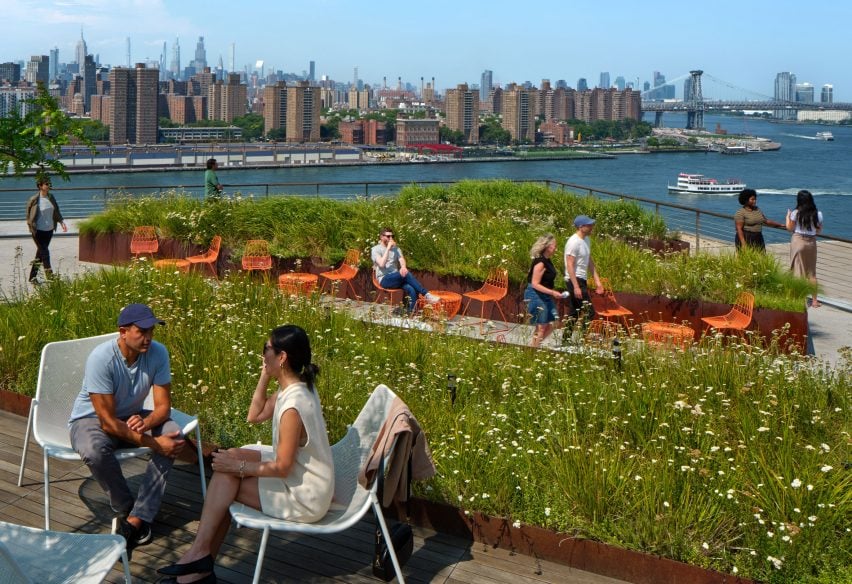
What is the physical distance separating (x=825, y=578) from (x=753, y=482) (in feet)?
2.10

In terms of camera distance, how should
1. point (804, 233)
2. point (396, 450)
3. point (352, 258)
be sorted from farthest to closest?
point (352, 258) → point (804, 233) → point (396, 450)

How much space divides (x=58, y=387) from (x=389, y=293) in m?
5.96

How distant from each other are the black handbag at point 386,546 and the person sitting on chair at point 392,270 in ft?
18.7

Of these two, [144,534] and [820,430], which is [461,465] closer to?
[144,534]

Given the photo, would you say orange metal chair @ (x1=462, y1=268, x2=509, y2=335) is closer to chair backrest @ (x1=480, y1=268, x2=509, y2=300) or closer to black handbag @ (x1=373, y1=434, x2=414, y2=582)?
chair backrest @ (x1=480, y1=268, x2=509, y2=300)

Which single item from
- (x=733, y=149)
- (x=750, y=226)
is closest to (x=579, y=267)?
(x=750, y=226)

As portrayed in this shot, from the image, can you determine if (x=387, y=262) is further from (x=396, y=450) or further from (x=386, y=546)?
(x=386, y=546)

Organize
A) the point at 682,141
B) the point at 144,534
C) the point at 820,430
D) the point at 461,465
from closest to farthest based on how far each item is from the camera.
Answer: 1. the point at 144,534
2. the point at 461,465
3. the point at 820,430
4. the point at 682,141

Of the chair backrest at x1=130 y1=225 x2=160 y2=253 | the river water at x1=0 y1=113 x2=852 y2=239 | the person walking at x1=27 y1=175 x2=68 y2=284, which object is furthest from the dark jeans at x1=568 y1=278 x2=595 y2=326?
the river water at x1=0 y1=113 x2=852 y2=239

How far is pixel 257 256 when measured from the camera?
1134 centimetres

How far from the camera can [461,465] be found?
4.91m

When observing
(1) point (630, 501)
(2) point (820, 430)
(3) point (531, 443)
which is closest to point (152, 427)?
(3) point (531, 443)

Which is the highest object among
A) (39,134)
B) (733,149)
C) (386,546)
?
(733,149)

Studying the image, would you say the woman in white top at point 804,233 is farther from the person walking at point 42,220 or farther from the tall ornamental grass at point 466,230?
the person walking at point 42,220
